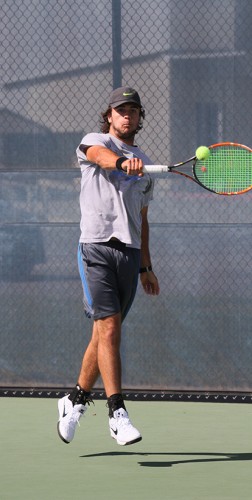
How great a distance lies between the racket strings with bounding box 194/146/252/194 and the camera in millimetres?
6414

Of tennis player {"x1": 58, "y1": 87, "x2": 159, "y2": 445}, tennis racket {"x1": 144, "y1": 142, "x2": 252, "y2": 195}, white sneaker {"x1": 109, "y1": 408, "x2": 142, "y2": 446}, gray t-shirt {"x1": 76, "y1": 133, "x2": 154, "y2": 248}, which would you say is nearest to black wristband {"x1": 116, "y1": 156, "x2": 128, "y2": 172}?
tennis player {"x1": 58, "y1": 87, "x2": 159, "y2": 445}

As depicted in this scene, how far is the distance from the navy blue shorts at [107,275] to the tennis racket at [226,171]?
1.73ft

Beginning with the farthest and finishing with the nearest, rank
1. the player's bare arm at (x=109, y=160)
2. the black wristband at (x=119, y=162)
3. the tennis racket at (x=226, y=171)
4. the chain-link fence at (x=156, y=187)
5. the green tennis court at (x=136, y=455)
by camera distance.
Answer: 1. the chain-link fence at (x=156, y=187)
2. the tennis racket at (x=226, y=171)
3. the black wristband at (x=119, y=162)
4. the player's bare arm at (x=109, y=160)
5. the green tennis court at (x=136, y=455)

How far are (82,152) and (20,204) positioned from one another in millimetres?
2186

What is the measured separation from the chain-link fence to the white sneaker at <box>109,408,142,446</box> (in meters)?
2.23

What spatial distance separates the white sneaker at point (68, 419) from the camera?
6.12 meters

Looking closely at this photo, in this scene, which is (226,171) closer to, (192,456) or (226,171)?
(226,171)

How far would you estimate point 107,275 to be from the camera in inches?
241

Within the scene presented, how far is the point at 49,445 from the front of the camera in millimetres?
6398

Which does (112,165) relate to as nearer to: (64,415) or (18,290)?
(64,415)

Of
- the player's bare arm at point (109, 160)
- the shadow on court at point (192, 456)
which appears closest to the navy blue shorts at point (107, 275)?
the player's bare arm at point (109, 160)

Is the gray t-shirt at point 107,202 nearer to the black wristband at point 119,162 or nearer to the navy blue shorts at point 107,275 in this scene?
the navy blue shorts at point 107,275

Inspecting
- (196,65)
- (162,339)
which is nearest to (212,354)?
(162,339)

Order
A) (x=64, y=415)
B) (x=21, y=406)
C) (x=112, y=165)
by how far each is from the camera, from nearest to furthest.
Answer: (x=112, y=165) < (x=64, y=415) < (x=21, y=406)
